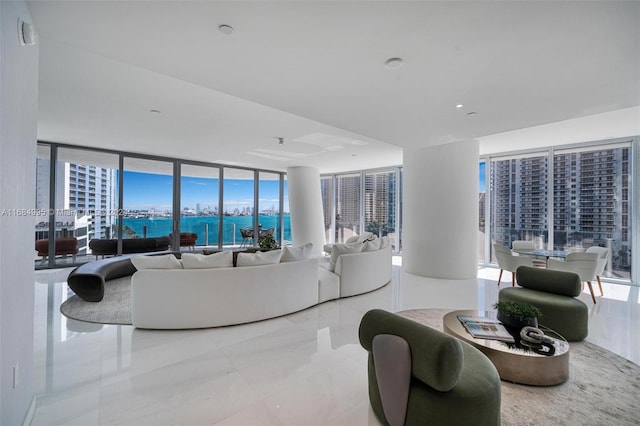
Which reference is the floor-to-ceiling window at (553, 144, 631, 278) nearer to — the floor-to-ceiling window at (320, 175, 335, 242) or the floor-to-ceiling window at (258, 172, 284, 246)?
the floor-to-ceiling window at (320, 175, 335, 242)

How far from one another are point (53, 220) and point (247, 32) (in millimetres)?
7291

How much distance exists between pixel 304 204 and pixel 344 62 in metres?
7.09

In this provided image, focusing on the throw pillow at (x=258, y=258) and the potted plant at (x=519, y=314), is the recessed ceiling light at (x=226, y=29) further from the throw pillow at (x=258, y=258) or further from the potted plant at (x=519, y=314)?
the potted plant at (x=519, y=314)

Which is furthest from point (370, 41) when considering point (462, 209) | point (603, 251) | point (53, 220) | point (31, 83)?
point (53, 220)

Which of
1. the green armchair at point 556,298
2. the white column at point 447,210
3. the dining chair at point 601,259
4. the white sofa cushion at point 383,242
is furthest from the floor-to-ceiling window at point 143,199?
the dining chair at point 601,259

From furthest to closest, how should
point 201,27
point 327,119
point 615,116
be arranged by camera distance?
point 615,116
point 327,119
point 201,27

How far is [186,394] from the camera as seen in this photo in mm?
2076

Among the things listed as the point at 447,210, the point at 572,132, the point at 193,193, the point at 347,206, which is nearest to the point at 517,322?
the point at 447,210

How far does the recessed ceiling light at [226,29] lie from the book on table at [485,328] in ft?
10.5

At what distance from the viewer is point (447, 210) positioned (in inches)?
225

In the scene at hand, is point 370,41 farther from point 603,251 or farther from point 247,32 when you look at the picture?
point 603,251

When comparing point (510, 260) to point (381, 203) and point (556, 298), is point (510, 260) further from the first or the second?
point (381, 203)

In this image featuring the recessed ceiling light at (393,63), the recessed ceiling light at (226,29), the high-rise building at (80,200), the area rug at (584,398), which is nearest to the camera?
the area rug at (584,398)

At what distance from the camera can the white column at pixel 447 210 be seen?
564cm
